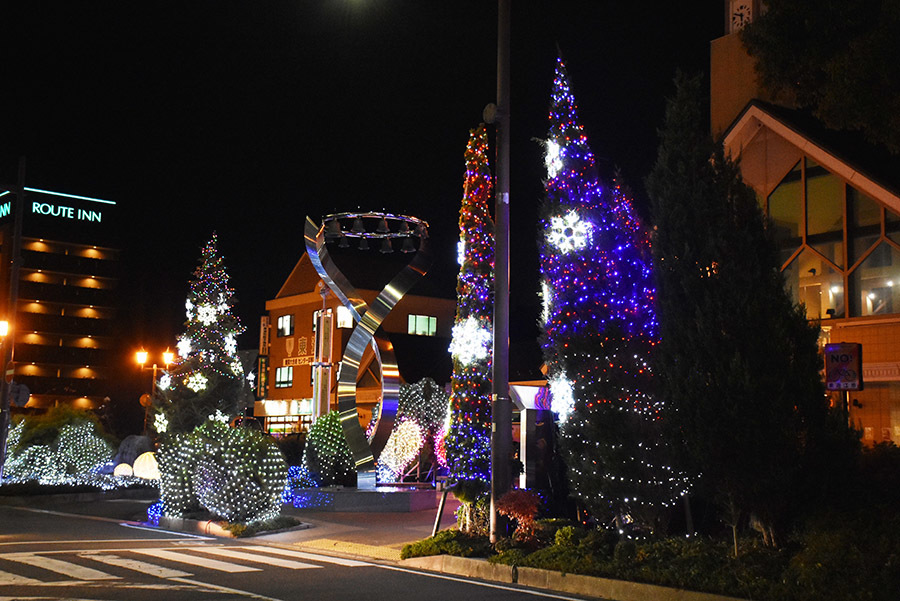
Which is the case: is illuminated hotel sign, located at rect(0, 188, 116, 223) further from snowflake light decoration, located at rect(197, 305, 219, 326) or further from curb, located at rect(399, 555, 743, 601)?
curb, located at rect(399, 555, 743, 601)

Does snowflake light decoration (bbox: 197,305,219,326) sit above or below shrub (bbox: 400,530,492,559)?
above

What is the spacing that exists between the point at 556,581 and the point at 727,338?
12.3ft

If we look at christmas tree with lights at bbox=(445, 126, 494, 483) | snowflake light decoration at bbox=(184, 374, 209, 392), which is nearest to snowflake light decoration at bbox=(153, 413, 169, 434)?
snowflake light decoration at bbox=(184, 374, 209, 392)

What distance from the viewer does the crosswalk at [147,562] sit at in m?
11.8

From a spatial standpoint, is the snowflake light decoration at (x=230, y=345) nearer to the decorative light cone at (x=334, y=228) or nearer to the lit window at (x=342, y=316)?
the decorative light cone at (x=334, y=228)

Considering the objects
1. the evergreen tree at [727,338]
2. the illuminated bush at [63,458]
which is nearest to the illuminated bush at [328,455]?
the illuminated bush at [63,458]

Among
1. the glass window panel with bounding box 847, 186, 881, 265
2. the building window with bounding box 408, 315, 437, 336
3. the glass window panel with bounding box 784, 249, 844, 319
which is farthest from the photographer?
the building window with bounding box 408, 315, 437, 336

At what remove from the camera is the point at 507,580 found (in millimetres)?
12109

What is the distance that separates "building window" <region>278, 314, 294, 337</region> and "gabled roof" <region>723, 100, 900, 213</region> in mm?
45741

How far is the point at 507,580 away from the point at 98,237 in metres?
88.8

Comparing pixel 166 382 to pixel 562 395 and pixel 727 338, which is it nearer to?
pixel 562 395

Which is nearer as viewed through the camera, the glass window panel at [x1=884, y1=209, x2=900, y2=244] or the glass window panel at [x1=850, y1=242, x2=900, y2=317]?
the glass window panel at [x1=884, y1=209, x2=900, y2=244]

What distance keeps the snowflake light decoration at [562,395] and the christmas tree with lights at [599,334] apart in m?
0.02

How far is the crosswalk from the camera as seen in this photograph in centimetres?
1176
